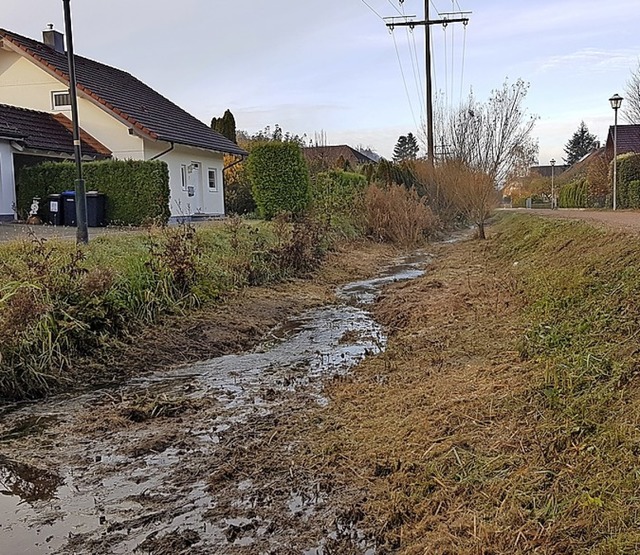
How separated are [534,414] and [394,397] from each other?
148cm

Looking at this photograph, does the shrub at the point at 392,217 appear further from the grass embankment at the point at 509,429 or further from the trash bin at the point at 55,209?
the grass embankment at the point at 509,429

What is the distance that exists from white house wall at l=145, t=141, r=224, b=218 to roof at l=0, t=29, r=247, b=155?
23.1 inches

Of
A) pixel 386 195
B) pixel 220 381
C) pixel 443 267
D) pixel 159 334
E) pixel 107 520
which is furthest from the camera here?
pixel 386 195

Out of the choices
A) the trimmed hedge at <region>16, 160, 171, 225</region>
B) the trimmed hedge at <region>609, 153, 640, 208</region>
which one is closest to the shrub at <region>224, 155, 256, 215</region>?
the trimmed hedge at <region>16, 160, 171, 225</region>

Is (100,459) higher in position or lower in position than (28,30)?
lower

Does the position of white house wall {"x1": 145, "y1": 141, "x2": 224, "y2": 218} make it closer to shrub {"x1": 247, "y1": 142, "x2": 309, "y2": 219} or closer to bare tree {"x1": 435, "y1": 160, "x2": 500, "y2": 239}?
shrub {"x1": 247, "y1": 142, "x2": 309, "y2": 219}

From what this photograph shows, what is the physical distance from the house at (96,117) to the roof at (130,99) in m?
0.03

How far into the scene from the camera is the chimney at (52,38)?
24.8 m

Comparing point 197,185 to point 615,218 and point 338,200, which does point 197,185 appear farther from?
point 615,218

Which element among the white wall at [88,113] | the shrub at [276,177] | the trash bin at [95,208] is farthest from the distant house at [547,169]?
the trash bin at [95,208]

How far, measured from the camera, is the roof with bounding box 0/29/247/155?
2144 centimetres

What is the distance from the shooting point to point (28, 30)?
2541cm

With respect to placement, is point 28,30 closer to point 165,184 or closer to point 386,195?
point 165,184

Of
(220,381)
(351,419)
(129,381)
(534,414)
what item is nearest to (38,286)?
(129,381)
